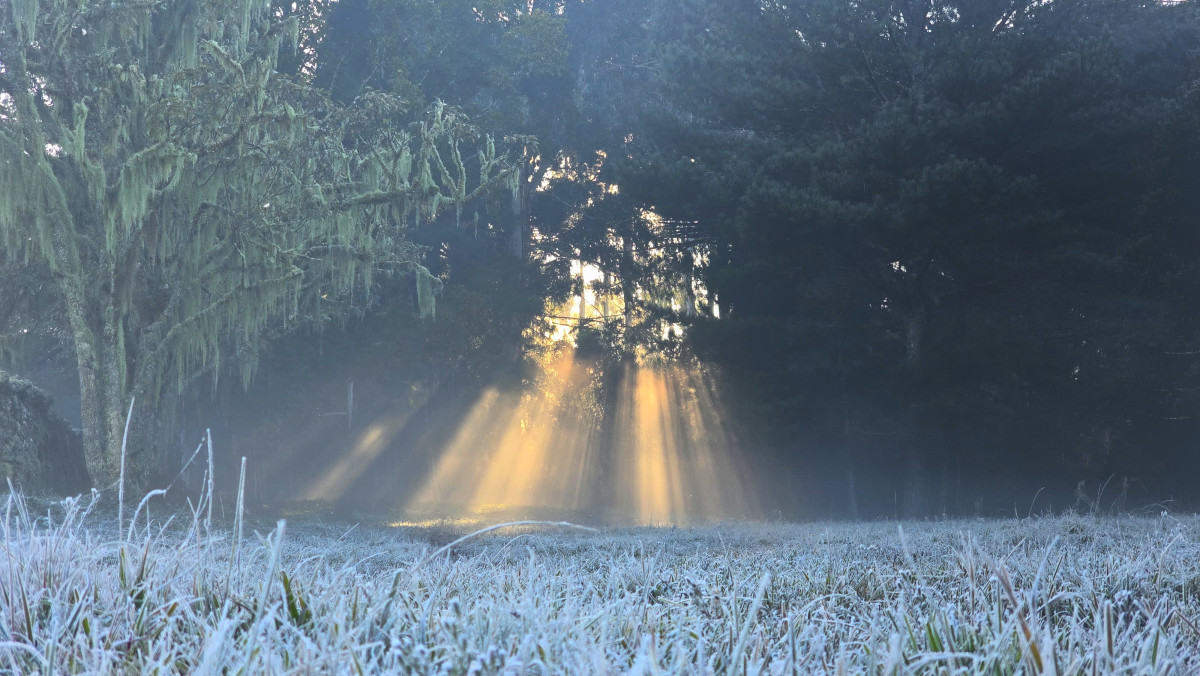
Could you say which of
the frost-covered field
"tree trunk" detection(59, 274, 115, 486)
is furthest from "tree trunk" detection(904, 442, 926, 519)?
the frost-covered field

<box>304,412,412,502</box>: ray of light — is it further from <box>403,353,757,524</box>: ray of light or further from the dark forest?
the dark forest

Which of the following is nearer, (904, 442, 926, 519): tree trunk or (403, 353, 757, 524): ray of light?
(904, 442, 926, 519): tree trunk

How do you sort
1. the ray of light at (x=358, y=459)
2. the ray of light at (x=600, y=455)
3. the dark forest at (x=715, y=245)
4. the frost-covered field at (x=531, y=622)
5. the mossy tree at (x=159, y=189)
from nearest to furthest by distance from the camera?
1. the frost-covered field at (x=531, y=622)
2. the mossy tree at (x=159, y=189)
3. the dark forest at (x=715, y=245)
4. the ray of light at (x=600, y=455)
5. the ray of light at (x=358, y=459)

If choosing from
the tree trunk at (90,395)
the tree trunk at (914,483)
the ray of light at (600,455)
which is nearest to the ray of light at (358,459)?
the ray of light at (600,455)

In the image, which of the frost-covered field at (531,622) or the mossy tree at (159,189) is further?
the mossy tree at (159,189)

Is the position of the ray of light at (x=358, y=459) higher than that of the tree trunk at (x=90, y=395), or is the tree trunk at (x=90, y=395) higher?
the tree trunk at (x=90, y=395)

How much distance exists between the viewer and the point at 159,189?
15422mm

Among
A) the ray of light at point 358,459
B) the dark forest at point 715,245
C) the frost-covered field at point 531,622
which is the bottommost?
the ray of light at point 358,459

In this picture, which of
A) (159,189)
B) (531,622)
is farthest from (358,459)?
(531,622)

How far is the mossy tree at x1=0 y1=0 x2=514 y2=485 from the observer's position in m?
15.0

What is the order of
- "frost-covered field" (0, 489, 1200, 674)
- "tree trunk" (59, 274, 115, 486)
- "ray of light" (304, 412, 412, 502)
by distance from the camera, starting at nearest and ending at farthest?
"frost-covered field" (0, 489, 1200, 674)
"tree trunk" (59, 274, 115, 486)
"ray of light" (304, 412, 412, 502)

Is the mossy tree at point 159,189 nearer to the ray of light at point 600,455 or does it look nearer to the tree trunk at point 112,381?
the tree trunk at point 112,381

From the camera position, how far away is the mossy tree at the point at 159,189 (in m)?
15.0

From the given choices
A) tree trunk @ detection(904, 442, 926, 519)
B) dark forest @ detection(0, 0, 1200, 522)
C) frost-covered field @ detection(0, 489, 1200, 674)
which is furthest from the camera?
tree trunk @ detection(904, 442, 926, 519)
